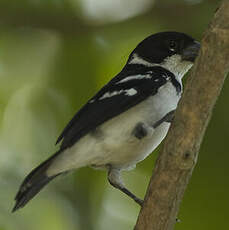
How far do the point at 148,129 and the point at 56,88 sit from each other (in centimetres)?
130

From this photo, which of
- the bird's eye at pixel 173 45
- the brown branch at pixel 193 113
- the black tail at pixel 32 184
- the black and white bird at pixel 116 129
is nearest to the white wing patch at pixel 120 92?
the black and white bird at pixel 116 129

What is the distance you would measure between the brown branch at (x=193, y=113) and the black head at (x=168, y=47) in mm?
1332

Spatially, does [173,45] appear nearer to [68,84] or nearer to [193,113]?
[68,84]

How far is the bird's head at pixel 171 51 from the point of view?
15.0ft

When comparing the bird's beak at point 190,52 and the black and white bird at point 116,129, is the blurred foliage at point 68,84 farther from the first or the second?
the black and white bird at point 116,129

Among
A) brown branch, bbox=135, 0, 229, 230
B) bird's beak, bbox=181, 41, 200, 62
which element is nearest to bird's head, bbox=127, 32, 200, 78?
bird's beak, bbox=181, 41, 200, 62

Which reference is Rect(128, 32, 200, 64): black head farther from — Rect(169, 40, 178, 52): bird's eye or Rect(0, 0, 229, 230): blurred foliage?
Rect(0, 0, 229, 230): blurred foliage

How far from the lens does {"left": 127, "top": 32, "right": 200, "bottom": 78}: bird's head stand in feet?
15.0

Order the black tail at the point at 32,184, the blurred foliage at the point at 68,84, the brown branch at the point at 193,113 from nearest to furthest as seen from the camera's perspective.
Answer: the brown branch at the point at 193,113 < the black tail at the point at 32,184 < the blurred foliage at the point at 68,84

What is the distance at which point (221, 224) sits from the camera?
14.3ft

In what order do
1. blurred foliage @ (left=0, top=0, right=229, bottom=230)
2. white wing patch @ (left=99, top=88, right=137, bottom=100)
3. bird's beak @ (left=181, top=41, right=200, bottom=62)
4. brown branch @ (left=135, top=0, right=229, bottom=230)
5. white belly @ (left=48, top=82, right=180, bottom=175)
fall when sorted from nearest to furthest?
brown branch @ (left=135, top=0, right=229, bottom=230) → white belly @ (left=48, top=82, right=180, bottom=175) → white wing patch @ (left=99, top=88, right=137, bottom=100) → bird's beak @ (left=181, top=41, right=200, bottom=62) → blurred foliage @ (left=0, top=0, right=229, bottom=230)

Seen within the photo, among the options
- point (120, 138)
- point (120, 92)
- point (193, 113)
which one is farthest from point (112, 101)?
point (193, 113)

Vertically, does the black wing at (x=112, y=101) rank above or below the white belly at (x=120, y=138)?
Answer: above

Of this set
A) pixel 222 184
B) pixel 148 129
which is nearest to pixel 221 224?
pixel 222 184
